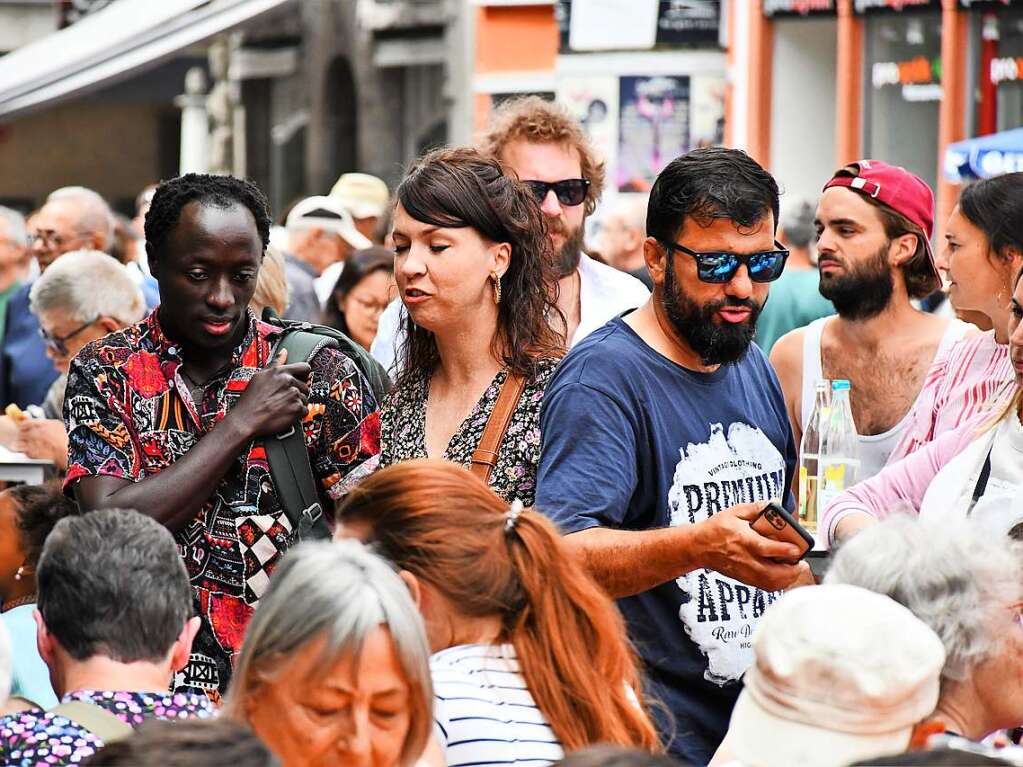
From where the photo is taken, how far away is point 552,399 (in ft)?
14.0

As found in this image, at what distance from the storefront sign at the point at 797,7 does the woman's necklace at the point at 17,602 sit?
638 inches

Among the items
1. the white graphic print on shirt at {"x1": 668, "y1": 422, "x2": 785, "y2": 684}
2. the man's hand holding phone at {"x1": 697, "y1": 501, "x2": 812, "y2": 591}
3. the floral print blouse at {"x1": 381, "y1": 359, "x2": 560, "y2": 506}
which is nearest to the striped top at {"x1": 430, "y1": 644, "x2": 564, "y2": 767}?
the man's hand holding phone at {"x1": 697, "y1": 501, "x2": 812, "y2": 591}

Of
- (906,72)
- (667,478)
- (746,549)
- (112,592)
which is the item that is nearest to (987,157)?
(906,72)

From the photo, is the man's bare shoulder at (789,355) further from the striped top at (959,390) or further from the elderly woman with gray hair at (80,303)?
the elderly woman with gray hair at (80,303)

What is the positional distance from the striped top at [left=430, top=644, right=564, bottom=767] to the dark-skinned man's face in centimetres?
114

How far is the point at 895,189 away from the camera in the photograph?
5859mm

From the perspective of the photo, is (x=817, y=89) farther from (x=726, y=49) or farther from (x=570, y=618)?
(x=570, y=618)

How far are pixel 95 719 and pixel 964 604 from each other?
59.1 inches

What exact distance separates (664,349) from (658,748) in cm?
108

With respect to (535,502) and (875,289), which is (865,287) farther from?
(535,502)

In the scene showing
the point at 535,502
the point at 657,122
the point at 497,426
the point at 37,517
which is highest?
the point at 657,122

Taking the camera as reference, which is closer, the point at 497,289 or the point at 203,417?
the point at 203,417

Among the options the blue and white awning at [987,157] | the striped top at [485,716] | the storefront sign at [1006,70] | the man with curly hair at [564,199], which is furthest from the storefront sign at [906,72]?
the striped top at [485,716]

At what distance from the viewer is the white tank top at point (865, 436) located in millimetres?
5652
